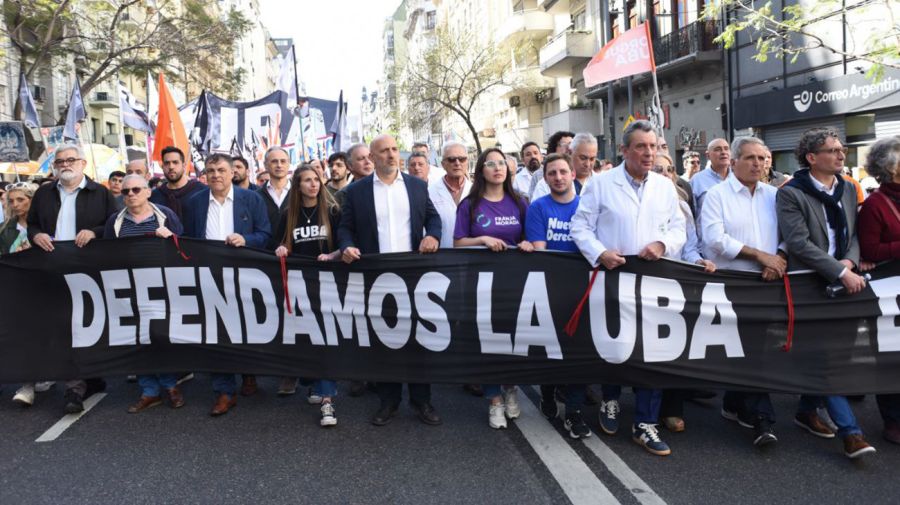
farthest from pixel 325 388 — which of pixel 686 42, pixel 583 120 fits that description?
pixel 583 120

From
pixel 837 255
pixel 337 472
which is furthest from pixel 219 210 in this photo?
pixel 837 255

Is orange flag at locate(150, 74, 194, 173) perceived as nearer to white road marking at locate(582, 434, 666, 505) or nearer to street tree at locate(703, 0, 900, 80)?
white road marking at locate(582, 434, 666, 505)

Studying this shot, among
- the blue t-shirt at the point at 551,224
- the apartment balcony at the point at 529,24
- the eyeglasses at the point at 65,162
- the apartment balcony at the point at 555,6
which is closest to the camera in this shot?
the blue t-shirt at the point at 551,224

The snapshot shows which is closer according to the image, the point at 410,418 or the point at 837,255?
the point at 837,255

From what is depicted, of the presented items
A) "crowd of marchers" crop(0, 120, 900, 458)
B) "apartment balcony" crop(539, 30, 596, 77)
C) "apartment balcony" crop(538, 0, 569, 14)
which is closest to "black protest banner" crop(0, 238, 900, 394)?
"crowd of marchers" crop(0, 120, 900, 458)

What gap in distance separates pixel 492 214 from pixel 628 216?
1.02m

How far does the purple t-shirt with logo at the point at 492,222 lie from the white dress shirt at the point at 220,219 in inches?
72.9

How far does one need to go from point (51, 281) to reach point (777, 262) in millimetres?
5122

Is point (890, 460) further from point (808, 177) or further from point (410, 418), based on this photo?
point (410, 418)

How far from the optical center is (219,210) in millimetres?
5730

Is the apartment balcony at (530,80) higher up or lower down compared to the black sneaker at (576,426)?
higher up

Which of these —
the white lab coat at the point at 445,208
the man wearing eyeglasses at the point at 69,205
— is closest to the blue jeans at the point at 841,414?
the white lab coat at the point at 445,208

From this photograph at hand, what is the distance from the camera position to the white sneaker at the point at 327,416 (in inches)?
194

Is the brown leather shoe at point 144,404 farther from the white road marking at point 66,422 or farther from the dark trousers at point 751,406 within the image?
the dark trousers at point 751,406
